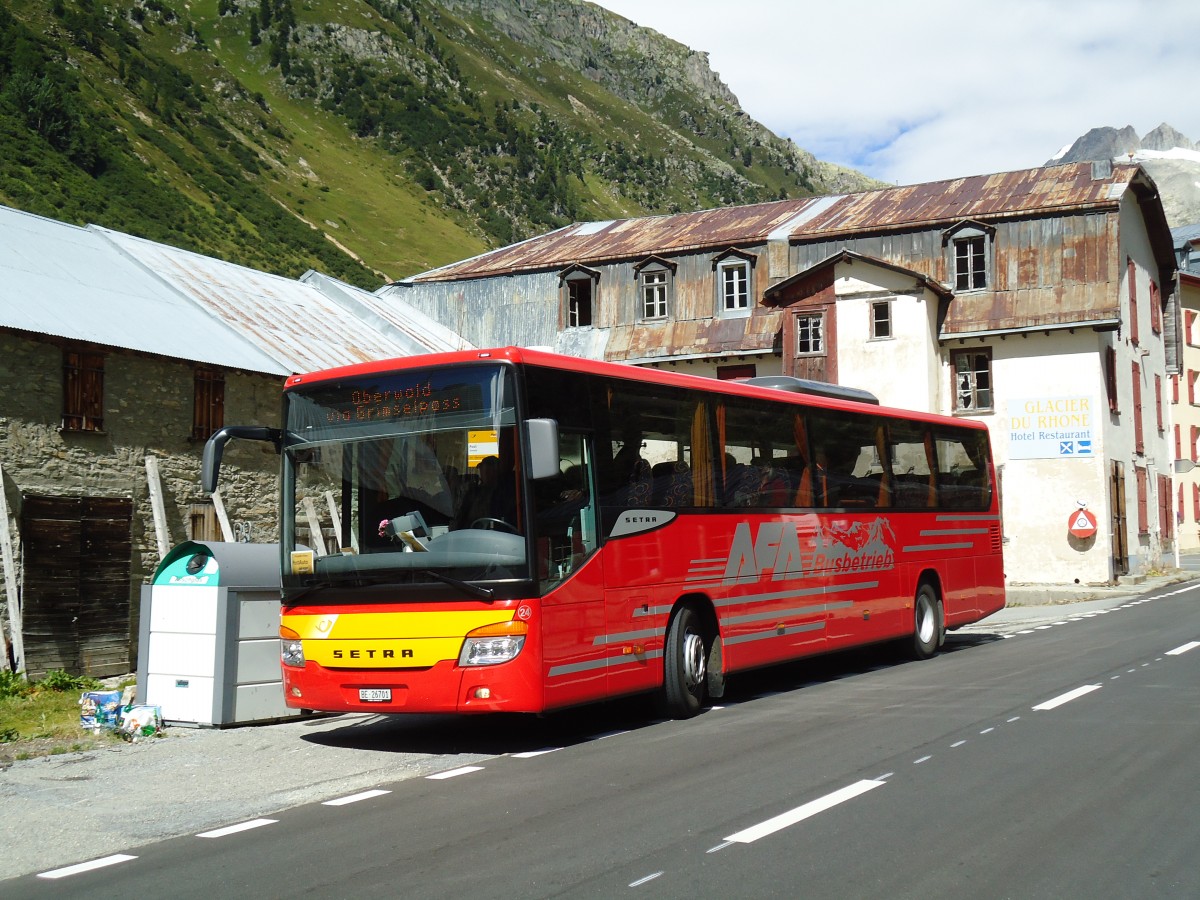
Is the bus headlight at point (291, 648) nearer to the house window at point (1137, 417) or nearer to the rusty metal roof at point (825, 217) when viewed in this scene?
the rusty metal roof at point (825, 217)

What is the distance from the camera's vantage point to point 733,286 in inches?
1558

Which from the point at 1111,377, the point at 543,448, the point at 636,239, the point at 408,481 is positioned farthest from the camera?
the point at 636,239

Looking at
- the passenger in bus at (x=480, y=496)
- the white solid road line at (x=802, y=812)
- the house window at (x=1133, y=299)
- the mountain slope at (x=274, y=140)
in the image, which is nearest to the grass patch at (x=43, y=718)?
the passenger in bus at (x=480, y=496)

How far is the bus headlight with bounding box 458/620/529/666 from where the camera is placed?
9.66 metres

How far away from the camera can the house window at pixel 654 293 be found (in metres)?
40.3

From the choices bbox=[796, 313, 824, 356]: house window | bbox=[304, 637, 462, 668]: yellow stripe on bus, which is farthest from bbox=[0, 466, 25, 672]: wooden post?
bbox=[796, 313, 824, 356]: house window

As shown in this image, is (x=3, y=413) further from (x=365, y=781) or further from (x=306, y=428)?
(x=365, y=781)

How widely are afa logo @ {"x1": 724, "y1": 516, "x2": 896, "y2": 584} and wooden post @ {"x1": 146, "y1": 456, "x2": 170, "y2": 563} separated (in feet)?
33.0

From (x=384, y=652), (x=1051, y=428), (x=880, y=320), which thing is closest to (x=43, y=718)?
(x=384, y=652)

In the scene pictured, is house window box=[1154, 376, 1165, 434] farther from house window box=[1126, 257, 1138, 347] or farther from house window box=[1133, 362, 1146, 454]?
house window box=[1126, 257, 1138, 347]

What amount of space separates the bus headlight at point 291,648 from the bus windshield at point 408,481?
428mm

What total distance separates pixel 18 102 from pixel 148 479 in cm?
8900

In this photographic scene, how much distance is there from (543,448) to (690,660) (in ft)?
11.1

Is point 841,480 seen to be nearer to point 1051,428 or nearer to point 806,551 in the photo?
→ point 806,551
